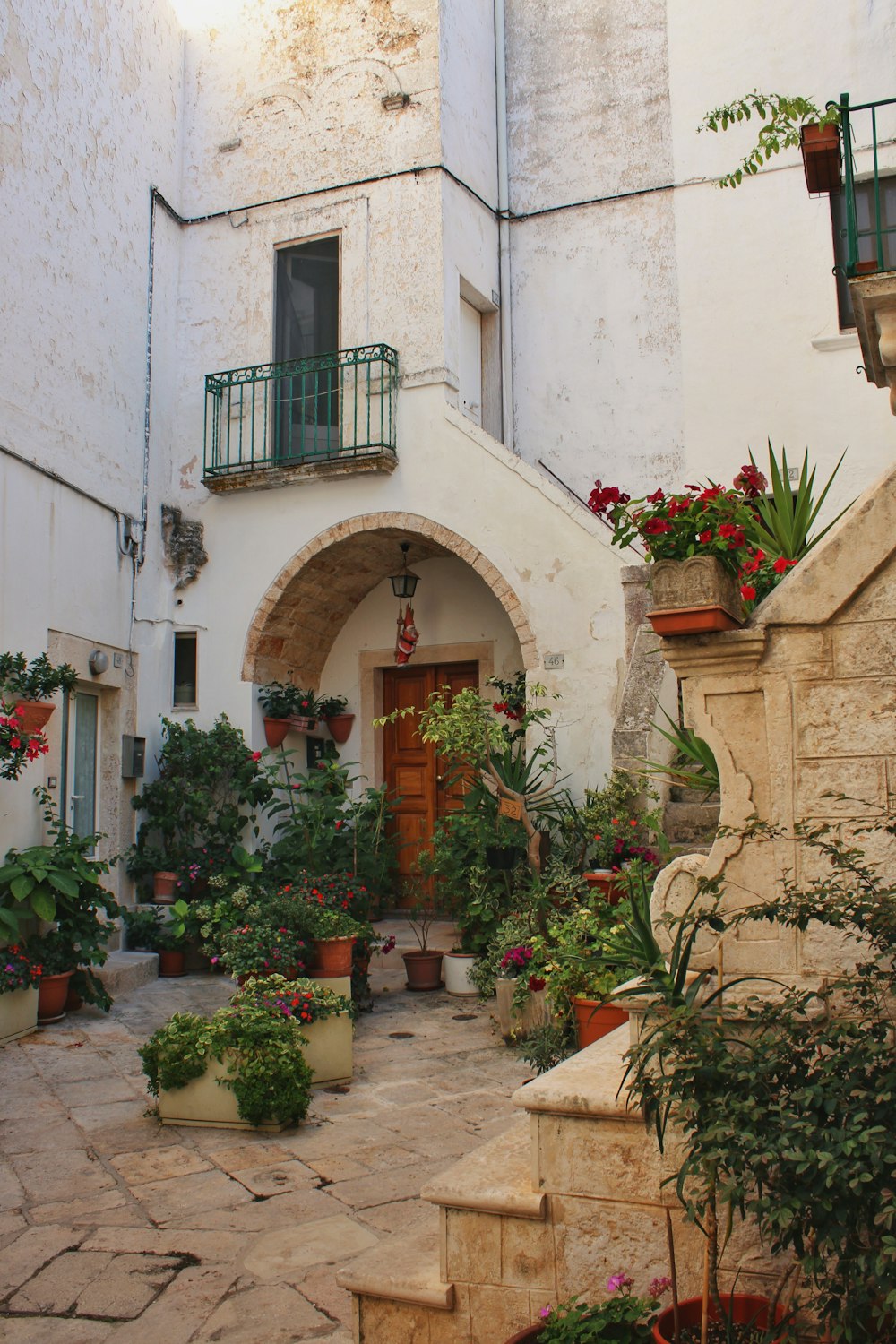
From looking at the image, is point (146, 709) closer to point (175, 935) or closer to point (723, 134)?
point (175, 935)

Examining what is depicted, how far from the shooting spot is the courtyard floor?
3.35 metres

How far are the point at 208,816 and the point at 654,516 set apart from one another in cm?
669

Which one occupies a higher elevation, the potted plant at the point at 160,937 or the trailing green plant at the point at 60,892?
the trailing green plant at the point at 60,892

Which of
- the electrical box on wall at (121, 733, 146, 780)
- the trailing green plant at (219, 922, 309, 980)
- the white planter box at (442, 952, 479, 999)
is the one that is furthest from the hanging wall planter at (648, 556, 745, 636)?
the electrical box on wall at (121, 733, 146, 780)

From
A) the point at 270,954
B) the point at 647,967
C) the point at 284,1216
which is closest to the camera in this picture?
the point at 647,967

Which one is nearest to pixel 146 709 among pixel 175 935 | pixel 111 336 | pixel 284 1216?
pixel 175 935

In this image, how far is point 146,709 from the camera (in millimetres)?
9242

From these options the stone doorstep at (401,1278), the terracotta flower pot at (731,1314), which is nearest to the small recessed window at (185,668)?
the stone doorstep at (401,1278)

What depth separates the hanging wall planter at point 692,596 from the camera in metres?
2.83

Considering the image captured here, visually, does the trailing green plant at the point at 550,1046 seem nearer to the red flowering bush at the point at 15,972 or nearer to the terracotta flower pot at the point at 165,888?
the red flowering bush at the point at 15,972

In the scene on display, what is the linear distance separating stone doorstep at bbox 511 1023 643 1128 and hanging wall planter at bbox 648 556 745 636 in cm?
113

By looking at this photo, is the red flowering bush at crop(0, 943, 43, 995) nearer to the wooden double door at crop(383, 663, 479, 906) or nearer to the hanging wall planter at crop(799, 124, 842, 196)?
the wooden double door at crop(383, 663, 479, 906)

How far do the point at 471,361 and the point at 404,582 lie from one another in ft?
6.72

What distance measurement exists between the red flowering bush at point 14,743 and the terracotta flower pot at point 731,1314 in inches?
208
